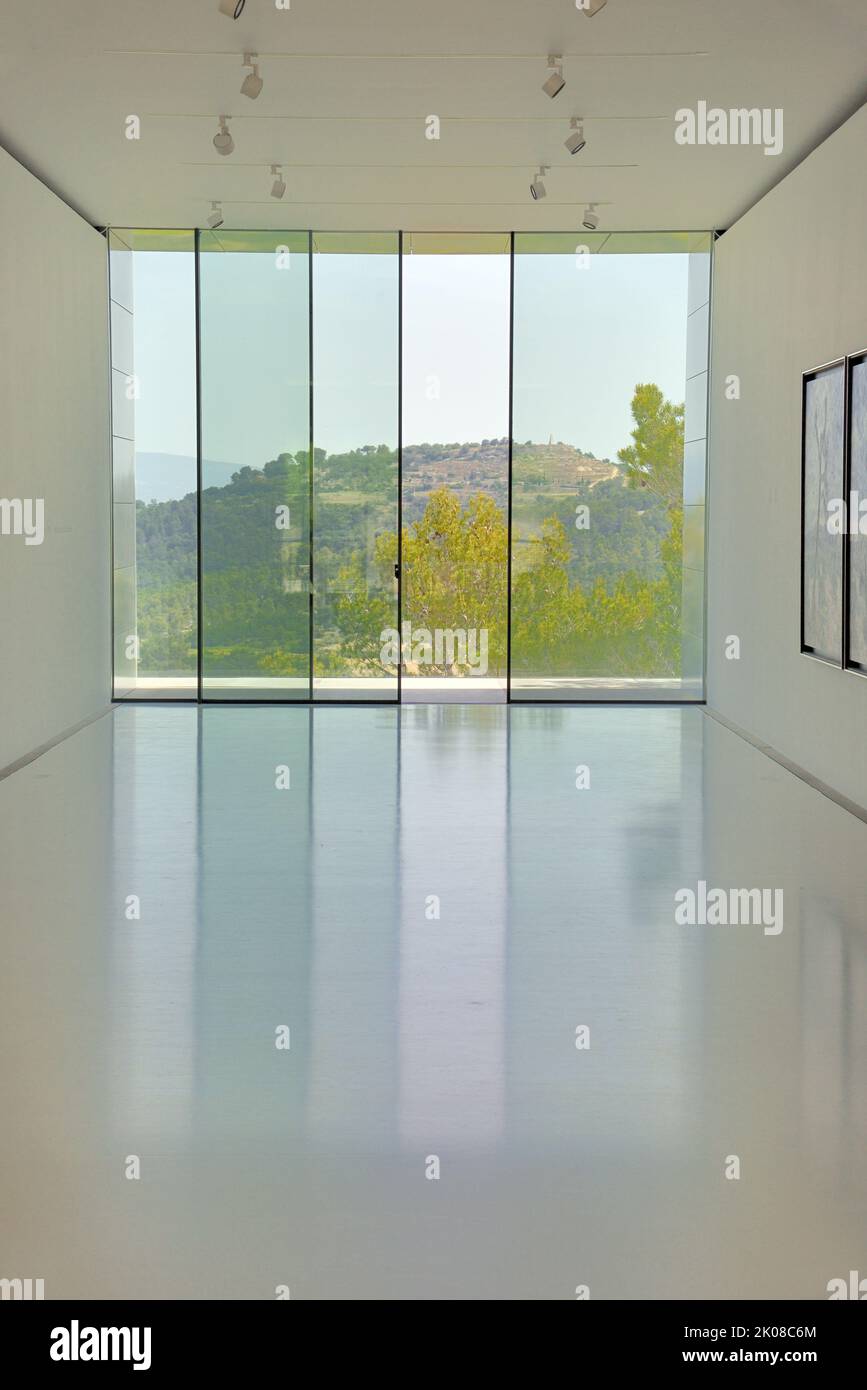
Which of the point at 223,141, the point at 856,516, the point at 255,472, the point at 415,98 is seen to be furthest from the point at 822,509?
the point at 255,472

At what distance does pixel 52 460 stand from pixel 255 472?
281 centimetres

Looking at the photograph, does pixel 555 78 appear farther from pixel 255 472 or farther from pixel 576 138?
pixel 255 472

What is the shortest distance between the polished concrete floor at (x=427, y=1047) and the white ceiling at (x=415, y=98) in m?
4.08

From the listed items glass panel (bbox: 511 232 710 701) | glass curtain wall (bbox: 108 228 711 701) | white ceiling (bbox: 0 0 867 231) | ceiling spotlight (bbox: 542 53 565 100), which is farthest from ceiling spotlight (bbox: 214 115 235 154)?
glass panel (bbox: 511 232 710 701)

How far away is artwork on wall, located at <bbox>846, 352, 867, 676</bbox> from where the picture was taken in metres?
8.18

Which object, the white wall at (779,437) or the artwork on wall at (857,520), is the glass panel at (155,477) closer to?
the white wall at (779,437)

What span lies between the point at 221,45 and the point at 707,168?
12.9 ft

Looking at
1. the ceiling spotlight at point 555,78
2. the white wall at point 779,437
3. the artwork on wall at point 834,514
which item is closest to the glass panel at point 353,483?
the white wall at point 779,437

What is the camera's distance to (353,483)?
13.6m

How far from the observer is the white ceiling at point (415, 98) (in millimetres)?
7535

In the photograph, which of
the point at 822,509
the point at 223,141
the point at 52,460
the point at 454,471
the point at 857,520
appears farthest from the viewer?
the point at 454,471

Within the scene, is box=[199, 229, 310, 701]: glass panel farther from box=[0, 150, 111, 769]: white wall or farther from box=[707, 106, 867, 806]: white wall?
box=[707, 106, 867, 806]: white wall

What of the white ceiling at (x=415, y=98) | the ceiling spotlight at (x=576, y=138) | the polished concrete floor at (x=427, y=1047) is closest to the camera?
the polished concrete floor at (x=427, y=1047)
